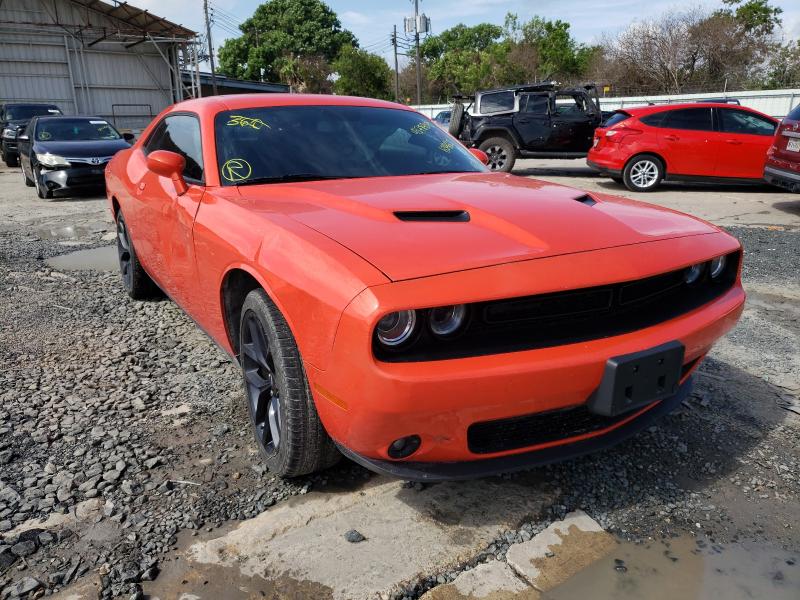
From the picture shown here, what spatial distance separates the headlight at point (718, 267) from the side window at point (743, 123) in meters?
8.83

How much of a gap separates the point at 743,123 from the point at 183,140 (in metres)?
9.47

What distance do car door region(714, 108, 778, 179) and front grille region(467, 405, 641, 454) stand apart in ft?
30.8

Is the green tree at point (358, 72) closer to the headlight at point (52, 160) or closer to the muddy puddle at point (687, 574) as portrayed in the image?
the headlight at point (52, 160)

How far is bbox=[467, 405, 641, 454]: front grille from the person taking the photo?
1.97 m

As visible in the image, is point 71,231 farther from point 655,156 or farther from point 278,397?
point 655,156

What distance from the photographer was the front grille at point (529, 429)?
197 centimetres

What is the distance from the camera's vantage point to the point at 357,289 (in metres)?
1.72

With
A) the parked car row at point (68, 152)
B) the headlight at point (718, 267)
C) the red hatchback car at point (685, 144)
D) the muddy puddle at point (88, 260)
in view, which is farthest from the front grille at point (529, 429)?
the parked car row at point (68, 152)

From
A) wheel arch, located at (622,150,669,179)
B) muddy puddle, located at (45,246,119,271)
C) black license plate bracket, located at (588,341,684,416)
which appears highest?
wheel arch, located at (622,150,669,179)

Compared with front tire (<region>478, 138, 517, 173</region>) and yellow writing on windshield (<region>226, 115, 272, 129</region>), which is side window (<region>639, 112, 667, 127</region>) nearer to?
front tire (<region>478, 138, 517, 173</region>)

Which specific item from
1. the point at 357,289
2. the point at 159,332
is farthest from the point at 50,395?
the point at 357,289

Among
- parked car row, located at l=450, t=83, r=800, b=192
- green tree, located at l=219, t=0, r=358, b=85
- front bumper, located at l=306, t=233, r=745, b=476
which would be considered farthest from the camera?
green tree, located at l=219, t=0, r=358, b=85

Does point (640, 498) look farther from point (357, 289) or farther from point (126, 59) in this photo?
point (126, 59)

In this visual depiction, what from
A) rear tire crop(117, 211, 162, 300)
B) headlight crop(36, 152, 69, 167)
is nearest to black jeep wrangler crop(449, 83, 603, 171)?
headlight crop(36, 152, 69, 167)
